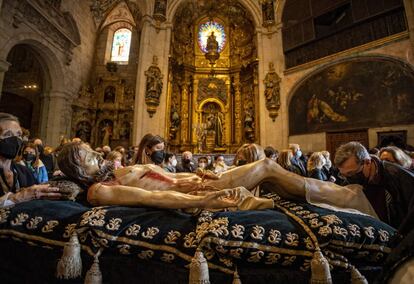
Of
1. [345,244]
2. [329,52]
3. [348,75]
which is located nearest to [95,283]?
[345,244]

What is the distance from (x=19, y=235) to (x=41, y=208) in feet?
0.58

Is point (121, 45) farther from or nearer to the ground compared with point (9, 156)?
farther from the ground

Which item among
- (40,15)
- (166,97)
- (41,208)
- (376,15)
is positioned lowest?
(41,208)

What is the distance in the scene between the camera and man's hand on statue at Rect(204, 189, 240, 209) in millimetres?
1280

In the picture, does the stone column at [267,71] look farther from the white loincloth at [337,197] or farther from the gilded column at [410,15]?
the white loincloth at [337,197]

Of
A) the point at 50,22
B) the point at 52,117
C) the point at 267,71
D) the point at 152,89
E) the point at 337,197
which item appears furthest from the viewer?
the point at 267,71

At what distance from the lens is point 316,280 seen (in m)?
0.97

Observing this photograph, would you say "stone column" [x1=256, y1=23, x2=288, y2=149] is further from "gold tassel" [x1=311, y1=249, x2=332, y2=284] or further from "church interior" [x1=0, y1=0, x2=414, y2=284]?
"gold tassel" [x1=311, y1=249, x2=332, y2=284]

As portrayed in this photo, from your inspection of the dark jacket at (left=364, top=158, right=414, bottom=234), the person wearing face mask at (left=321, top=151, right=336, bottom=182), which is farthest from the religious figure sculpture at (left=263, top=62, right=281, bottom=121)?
the dark jacket at (left=364, top=158, right=414, bottom=234)

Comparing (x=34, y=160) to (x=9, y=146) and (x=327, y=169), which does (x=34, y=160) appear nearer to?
(x=9, y=146)

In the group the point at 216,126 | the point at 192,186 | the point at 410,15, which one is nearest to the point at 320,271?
the point at 192,186

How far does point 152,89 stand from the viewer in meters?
10.6

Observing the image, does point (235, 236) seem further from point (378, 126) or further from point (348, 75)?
point (348, 75)

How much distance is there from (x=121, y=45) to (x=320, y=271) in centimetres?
1799
